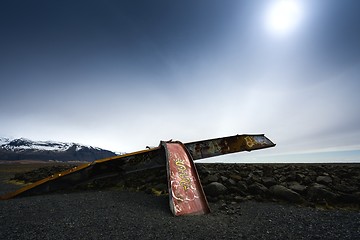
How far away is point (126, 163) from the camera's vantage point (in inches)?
197

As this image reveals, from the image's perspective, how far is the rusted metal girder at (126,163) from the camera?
15.3 feet

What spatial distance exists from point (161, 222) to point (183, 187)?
91cm

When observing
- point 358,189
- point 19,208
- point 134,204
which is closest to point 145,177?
point 134,204

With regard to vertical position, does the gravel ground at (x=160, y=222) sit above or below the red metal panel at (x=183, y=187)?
below

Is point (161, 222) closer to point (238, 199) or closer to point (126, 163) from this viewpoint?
point (238, 199)

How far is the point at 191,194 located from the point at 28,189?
4007 mm

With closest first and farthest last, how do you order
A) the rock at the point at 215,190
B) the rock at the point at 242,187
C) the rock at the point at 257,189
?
the rock at the point at 215,190
the rock at the point at 257,189
the rock at the point at 242,187

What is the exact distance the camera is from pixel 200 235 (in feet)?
7.67

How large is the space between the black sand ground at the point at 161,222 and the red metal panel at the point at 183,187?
20cm

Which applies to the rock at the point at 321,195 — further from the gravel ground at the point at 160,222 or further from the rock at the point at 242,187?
the rock at the point at 242,187

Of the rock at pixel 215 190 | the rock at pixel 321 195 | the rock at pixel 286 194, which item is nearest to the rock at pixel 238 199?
the rock at pixel 215 190

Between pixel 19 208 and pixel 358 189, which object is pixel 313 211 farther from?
pixel 19 208

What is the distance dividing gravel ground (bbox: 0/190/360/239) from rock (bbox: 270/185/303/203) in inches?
13.6

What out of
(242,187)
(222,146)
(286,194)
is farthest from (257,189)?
(222,146)
